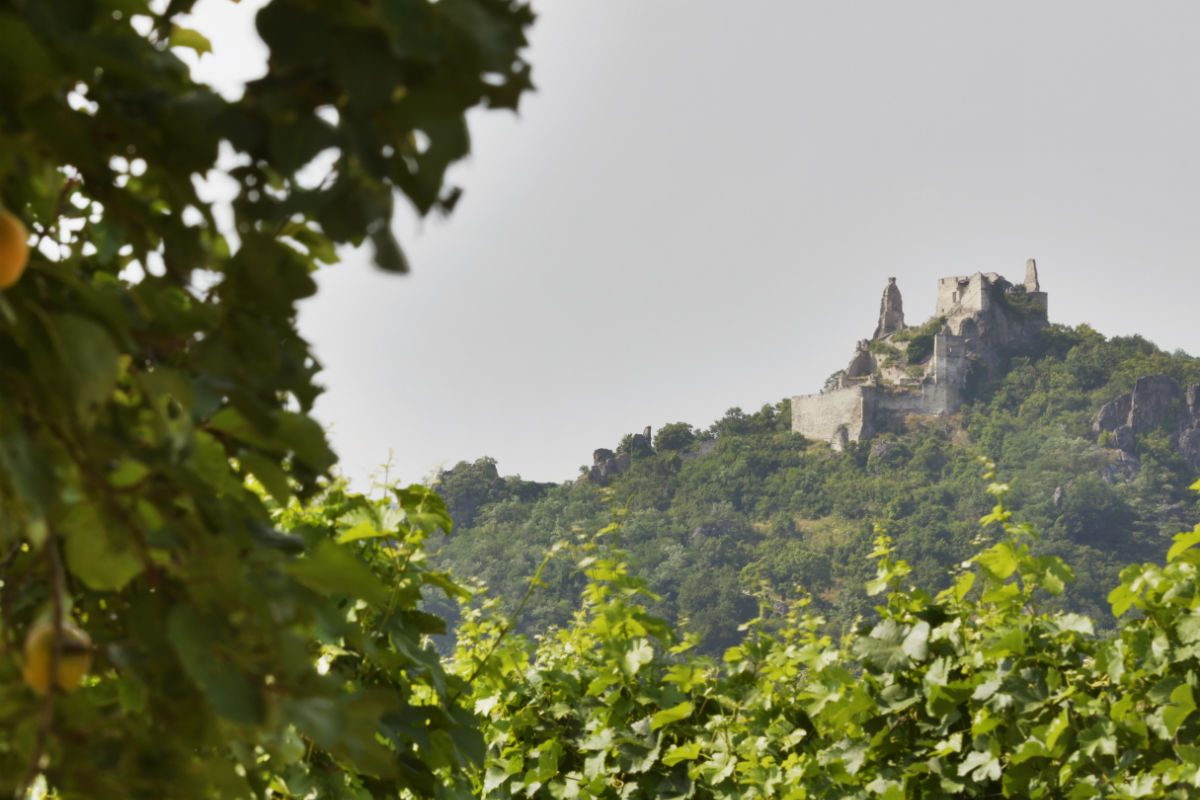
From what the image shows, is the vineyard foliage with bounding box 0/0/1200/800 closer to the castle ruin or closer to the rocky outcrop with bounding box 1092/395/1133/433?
the castle ruin

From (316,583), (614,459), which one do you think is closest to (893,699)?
(316,583)

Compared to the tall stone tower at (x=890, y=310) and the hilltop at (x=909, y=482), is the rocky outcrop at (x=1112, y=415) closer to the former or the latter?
the hilltop at (x=909, y=482)

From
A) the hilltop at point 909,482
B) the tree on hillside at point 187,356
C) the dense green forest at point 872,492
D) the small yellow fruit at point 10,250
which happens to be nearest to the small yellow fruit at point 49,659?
the tree on hillside at point 187,356

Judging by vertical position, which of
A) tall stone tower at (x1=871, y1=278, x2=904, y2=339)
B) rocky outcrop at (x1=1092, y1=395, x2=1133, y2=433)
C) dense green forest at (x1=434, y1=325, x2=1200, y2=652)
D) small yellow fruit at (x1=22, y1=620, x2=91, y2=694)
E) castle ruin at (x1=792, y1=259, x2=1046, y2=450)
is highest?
tall stone tower at (x1=871, y1=278, x2=904, y2=339)

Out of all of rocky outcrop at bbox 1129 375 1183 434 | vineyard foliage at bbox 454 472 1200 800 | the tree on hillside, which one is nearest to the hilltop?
rocky outcrop at bbox 1129 375 1183 434

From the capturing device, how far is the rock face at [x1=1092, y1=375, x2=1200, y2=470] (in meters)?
42.6

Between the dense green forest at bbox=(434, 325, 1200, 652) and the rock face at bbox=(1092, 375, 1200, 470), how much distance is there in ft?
1.64

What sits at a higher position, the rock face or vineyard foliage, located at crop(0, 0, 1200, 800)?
the rock face

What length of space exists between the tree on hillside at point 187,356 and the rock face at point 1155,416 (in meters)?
48.5

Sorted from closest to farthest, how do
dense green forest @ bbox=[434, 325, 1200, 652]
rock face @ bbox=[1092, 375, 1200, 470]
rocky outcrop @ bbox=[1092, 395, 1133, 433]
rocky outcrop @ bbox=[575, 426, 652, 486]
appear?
dense green forest @ bbox=[434, 325, 1200, 652]
rock face @ bbox=[1092, 375, 1200, 470]
rocky outcrop @ bbox=[1092, 395, 1133, 433]
rocky outcrop @ bbox=[575, 426, 652, 486]

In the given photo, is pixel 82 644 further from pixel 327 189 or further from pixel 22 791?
pixel 327 189

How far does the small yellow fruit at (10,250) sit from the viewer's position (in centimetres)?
37

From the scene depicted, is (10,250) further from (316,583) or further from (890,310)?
(890,310)

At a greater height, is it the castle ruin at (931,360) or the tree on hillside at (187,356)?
the castle ruin at (931,360)
